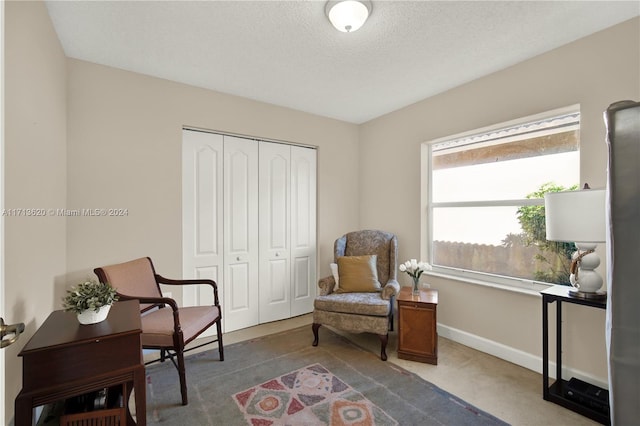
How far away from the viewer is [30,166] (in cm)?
160

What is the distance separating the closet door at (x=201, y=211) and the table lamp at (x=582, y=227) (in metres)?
2.77

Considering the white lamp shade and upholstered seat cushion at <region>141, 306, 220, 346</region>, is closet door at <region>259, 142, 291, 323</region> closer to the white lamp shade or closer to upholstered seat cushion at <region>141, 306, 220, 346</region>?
upholstered seat cushion at <region>141, 306, 220, 346</region>

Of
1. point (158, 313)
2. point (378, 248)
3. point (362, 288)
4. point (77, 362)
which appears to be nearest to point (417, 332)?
point (362, 288)

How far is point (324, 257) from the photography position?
3.74m

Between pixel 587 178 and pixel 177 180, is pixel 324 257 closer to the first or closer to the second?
pixel 177 180

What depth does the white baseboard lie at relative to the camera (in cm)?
207

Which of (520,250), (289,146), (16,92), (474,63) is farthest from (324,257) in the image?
(16,92)

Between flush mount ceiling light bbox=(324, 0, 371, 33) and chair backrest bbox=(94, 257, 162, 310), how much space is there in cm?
230

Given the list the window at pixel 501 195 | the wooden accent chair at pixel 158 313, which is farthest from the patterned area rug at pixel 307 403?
the window at pixel 501 195

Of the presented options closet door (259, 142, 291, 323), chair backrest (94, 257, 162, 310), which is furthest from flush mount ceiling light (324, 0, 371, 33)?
chair backrest (94, 257, 162, 310)

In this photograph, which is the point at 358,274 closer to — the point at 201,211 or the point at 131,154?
the point at 201,211

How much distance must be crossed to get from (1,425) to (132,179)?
6.87 ft

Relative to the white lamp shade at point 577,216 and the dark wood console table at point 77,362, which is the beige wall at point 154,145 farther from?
the white lamp shade at point 577,216

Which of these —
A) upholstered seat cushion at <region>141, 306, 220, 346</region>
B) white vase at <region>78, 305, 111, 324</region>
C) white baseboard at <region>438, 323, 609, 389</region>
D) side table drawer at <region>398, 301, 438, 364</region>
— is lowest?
white baseboard at <region>438, 323, 609, 389</region>
